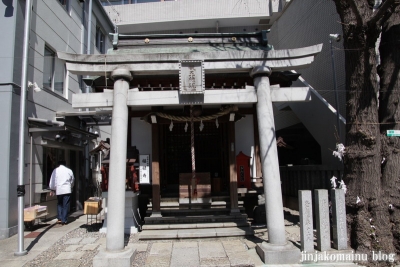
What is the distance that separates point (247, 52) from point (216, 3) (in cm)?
1554

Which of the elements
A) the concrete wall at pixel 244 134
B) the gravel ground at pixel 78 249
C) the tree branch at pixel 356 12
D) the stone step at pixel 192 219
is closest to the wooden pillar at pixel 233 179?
the stone step at pixel 192 219

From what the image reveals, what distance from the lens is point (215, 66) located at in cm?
668

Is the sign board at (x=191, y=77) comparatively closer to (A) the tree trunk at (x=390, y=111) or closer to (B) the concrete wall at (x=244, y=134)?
(B) the concrete wall at (x=244, y=134)

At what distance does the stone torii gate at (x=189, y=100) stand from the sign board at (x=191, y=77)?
0.34 feet

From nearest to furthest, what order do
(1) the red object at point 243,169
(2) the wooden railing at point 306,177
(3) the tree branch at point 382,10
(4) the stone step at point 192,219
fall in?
1. (3) the tree branch at point 382,10
2. (4) the stone step at point 192,219
3. (1) the red object at point 243,169
4. (2) the wooden railing at point 306,177

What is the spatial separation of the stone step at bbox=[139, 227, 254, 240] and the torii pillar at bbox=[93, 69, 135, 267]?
1.50 meters

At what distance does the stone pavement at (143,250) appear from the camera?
591cm

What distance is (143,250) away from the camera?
21.9ft

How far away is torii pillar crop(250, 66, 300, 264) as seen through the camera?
5680mm

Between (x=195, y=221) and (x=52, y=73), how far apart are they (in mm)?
8124

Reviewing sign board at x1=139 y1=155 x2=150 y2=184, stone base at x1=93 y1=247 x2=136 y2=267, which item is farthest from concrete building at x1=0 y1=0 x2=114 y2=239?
stone base at x1=93 y1=247 x2=136 y2=267

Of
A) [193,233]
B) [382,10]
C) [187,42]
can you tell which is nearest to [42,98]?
[187,42]

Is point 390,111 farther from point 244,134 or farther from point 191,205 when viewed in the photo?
point 191,205

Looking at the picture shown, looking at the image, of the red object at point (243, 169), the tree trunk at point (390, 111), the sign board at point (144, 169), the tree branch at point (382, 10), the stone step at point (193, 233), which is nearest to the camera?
the tree branch at point (382, 10)
